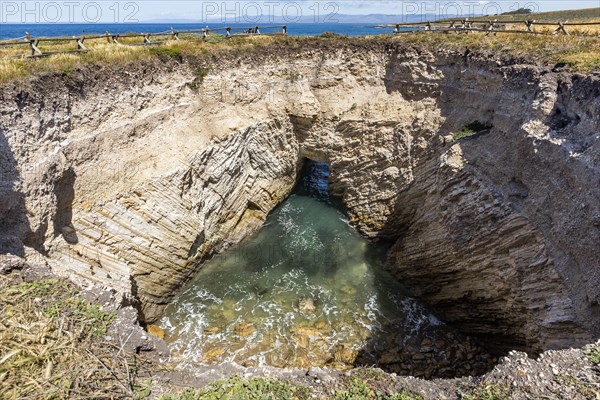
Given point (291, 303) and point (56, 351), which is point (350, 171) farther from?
point (56, 351)

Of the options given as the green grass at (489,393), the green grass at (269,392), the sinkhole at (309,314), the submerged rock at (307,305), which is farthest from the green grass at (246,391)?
the submerged rock at (307,305)

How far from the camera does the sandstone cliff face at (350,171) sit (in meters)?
12.0

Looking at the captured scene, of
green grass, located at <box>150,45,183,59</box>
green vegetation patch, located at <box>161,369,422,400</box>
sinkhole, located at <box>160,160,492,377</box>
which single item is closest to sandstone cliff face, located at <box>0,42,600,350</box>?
green grass, located at <box>150,45,183,59</box>

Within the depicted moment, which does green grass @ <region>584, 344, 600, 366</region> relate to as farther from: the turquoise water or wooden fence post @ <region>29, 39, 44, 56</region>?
wooden fence post @ <region>29, 39, 44, 56</region>

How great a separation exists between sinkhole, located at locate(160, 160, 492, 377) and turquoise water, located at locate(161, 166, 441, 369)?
0.15 ft

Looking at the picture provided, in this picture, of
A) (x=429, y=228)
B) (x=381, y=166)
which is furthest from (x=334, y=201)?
(x=429, y=228)

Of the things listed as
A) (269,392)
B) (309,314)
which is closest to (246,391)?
(269,392)

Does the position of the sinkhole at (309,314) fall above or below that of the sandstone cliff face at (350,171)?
below

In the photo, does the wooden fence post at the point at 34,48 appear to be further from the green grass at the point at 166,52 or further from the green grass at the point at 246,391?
the green grass at the point at 246,391

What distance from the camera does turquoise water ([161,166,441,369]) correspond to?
1458 cm

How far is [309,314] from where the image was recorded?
1620 centimetres

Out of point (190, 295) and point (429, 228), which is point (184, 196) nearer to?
point (190, 295)

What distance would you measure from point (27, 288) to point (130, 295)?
5102mm

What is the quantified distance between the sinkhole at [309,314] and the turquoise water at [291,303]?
0.05 m
